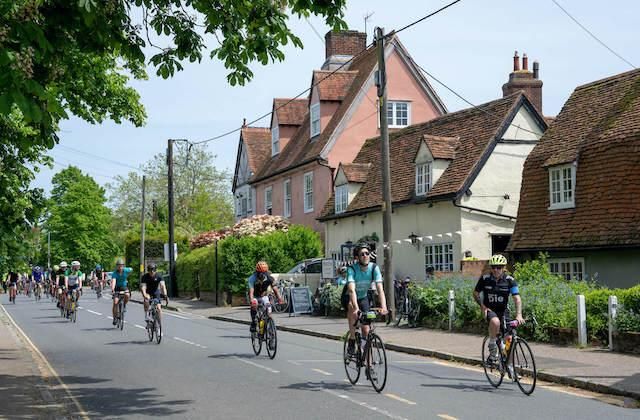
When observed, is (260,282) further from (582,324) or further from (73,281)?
(73,281)

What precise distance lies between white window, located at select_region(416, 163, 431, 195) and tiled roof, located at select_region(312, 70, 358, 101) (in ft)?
37.1

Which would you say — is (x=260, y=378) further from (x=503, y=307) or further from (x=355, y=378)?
(x=503, y=307)

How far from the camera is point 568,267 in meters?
24.1

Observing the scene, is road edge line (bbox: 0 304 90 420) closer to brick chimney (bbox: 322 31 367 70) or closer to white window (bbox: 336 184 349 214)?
white window (bbox: 336 184 349 214)

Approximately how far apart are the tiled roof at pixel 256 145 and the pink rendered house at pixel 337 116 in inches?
189

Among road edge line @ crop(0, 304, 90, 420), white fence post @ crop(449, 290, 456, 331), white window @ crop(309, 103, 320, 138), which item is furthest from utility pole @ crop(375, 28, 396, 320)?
white window @ crop(309, 103, 320, 138)

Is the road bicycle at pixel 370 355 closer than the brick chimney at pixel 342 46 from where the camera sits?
Yes

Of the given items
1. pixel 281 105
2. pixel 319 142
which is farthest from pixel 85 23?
Answer: pixel 281 105

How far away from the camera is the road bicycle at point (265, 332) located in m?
16.1

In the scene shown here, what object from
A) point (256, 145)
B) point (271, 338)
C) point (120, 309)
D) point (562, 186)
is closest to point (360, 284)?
point (271, 338)

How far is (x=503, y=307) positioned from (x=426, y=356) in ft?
16.9

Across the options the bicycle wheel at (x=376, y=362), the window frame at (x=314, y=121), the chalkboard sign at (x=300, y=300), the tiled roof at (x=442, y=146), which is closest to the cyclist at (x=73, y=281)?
the chalkboard sign at (x=300, y=300)

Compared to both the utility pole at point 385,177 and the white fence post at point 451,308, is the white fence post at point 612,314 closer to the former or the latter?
the white fence post at point 451,308

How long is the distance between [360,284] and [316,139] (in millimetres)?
30357
